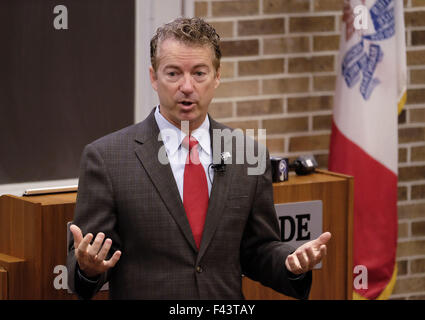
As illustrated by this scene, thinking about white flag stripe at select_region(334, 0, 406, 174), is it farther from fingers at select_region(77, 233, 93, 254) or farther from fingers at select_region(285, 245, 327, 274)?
fingers at select_region(77, 233, 93, 254)

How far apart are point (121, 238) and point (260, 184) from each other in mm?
470

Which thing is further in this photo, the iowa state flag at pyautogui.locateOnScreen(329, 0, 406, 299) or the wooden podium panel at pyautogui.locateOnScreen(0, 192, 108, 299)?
the iowa state flag at pyautogui.locateOnScreen(329, 0, 406, 299)

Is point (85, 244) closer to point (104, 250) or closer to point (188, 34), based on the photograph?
point (104, 250)

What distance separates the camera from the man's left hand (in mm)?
2404

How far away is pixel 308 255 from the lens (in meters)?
2.42

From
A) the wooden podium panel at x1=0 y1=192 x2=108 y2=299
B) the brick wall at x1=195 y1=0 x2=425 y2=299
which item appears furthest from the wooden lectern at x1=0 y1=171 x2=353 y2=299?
the brick wall at x1=195 y1=0 x2=425 y2=299

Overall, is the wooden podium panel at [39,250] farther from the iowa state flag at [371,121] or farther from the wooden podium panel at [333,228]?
the iowa state flag at [371,121]

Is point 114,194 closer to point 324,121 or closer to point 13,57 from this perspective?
point 13,57

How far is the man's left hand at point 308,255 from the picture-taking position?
7.89 ft

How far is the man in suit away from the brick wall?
49.4 inches

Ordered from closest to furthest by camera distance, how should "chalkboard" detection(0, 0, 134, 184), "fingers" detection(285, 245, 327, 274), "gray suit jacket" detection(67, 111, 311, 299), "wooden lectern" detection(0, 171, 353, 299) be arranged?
1. "fingers" detection(285, 245, 327, 274)
2. "gray suit jacket" detection(67, 111, 311, 299)
3. "wooden lectern" detection(0, 171, 353, 299)
4. "chalkboard" detection(0, 0, 134, 184)

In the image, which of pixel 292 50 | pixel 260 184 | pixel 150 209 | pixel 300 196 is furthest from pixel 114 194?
pixel 292 50

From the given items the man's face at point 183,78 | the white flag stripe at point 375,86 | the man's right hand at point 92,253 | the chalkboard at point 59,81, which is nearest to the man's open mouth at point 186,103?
the man's face at point 183,78

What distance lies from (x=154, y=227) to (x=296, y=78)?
1745 millimetres
